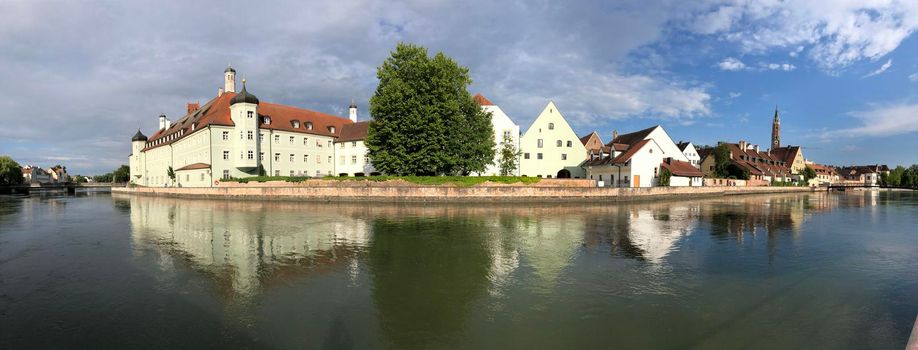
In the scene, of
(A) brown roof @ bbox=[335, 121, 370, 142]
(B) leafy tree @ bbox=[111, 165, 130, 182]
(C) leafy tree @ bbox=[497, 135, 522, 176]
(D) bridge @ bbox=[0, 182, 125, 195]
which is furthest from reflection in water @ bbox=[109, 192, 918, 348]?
(B) leafy tree @ bbox=[111, 165, 130, 182]

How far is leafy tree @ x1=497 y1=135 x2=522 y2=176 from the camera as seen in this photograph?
48156mm

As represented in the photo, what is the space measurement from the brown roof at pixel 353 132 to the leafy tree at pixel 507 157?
2038 cm

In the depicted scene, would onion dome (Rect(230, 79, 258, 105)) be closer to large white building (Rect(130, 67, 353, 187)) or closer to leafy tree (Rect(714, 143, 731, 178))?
large white building (Rect(130, 67, 353, 187))

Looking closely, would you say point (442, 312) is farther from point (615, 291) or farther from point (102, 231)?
point (102, 231)

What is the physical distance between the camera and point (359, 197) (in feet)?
127

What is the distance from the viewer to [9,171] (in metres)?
77.8

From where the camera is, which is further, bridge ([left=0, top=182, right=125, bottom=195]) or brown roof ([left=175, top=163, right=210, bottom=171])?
bridge ([left=0, top=182, right=125, bottom=195])

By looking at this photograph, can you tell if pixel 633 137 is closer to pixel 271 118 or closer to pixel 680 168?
pixel 680 168

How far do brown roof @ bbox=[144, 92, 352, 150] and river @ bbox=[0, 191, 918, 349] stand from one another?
36.6m

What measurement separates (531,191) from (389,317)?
3247cm

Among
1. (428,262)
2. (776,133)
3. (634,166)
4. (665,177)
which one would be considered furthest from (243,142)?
(776,133)

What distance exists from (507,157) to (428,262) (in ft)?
121

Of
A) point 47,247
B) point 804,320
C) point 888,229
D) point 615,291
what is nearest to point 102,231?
point 47,247

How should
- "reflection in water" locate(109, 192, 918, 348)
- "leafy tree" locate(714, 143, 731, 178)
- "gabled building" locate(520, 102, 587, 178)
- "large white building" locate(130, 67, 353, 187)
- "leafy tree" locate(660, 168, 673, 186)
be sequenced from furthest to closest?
1. "leafy tree" locate(714, 143, 731, 178)
2. "gabled building" locate(520, 102, 587, 178)
3. "large white building" locate(130, 67, 353, 187)
4. "leafy tree" locate(660, 168, 673, 186)
5. "reflection in water" locate(109, 192, 918, 348)
